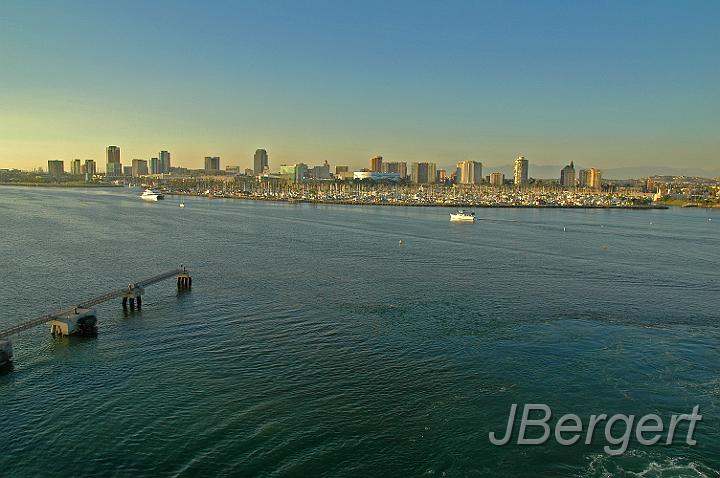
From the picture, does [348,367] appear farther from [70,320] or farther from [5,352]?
[5,352]

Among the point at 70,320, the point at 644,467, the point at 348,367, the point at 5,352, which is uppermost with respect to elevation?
the point at 70,320

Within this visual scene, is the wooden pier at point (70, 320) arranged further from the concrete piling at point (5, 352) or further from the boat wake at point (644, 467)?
the boat wake at point (644, 467)

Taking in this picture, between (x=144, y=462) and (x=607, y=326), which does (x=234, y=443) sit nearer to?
(x=144, y=462)

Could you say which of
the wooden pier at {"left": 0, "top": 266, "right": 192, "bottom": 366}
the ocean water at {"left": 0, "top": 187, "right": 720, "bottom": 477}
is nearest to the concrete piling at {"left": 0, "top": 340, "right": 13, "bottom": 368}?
the wooden pier at {"left": 0, "top": 266, "right": 192, "bottom": 366}

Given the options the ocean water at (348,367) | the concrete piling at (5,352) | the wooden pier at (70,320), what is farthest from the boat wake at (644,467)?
the wooden pier at (70,320)

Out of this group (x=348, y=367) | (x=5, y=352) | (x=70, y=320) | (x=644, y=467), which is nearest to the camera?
(x=644, y=467)

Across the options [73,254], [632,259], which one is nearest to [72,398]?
[73,254]

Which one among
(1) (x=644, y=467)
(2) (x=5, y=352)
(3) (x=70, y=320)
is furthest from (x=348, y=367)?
(2) (x=5, y=352)

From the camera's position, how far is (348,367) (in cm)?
1447

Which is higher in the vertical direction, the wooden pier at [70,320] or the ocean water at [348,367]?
the wooden pier at [70,320]

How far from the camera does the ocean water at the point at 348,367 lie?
10305 mm

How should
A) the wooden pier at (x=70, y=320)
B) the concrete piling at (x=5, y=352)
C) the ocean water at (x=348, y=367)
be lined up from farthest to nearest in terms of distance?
the wooden pier at (x=70, y=320)
the concrete piling at (x=5, y=352)
the ocean water at (x=348, y=367)

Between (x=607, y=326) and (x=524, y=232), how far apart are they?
112ft

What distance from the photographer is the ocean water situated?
33.8 ft
